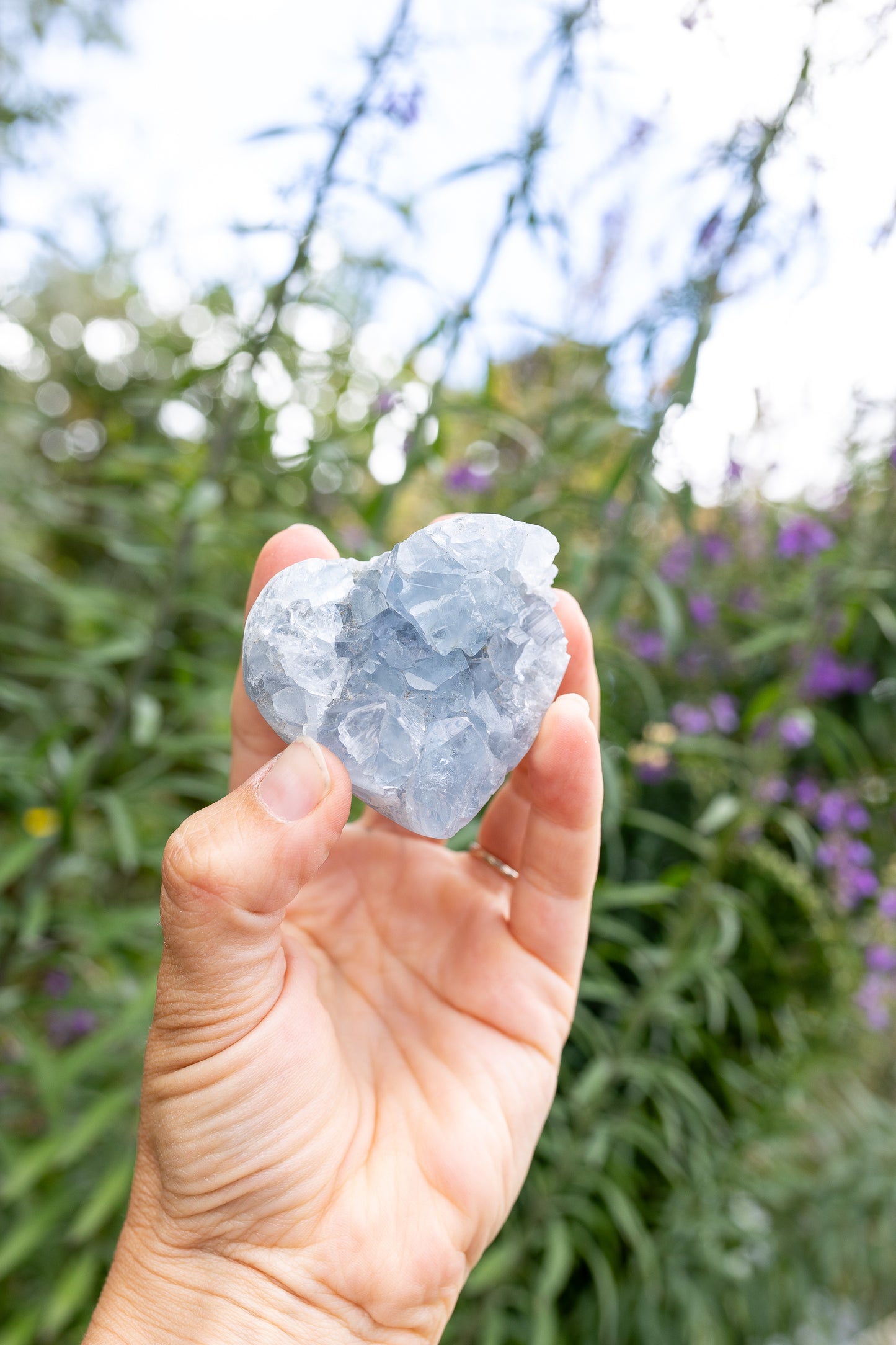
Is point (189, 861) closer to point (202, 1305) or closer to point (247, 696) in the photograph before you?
point (247, 696)

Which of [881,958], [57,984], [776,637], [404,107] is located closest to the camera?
[404,107]

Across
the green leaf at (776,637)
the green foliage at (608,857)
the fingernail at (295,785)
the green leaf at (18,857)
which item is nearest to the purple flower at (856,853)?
the green foliage at (608,857)

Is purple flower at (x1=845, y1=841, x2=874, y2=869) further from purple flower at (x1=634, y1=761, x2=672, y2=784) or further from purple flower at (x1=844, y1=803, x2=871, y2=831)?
purple flower at (x1=634, y1=761, x2=672, y2=784)

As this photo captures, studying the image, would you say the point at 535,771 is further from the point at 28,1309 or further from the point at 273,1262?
the point at 28,1309

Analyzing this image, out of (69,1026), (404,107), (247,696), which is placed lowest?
(69,1026)

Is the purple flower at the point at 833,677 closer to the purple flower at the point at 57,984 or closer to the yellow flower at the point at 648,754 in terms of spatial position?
the yellow flower at the point at 648,754

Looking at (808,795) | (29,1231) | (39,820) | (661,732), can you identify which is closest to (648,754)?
(661,732)
